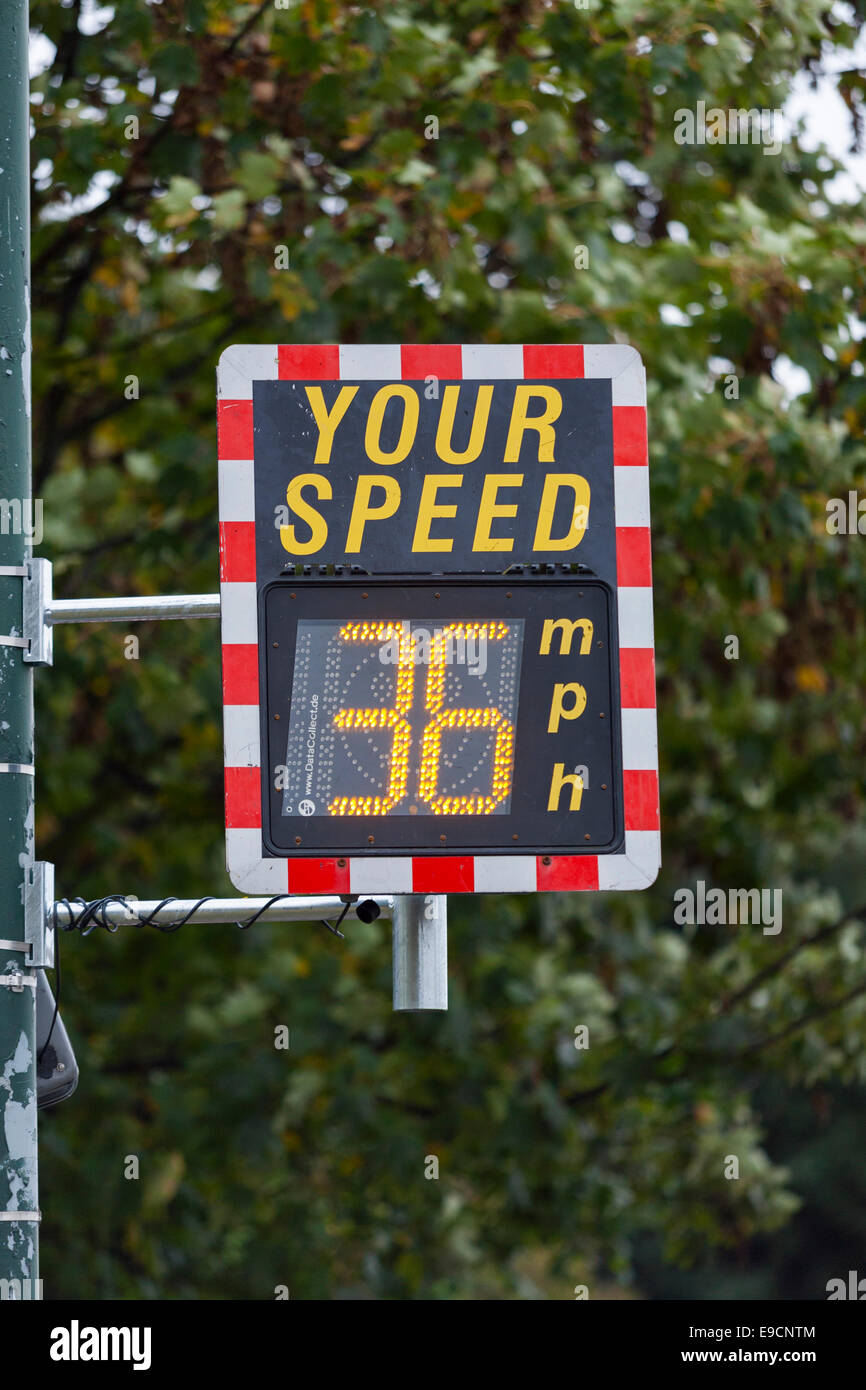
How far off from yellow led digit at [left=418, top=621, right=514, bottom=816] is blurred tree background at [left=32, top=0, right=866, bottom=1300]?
12.4 ft

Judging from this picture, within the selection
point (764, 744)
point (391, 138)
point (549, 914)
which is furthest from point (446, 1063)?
point (391, 138)

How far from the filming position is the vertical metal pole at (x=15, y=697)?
11.9 feet

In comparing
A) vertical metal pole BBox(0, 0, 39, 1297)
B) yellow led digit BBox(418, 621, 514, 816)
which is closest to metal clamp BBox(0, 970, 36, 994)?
vertical metal pole BBox(0, 0, 39, 1297)

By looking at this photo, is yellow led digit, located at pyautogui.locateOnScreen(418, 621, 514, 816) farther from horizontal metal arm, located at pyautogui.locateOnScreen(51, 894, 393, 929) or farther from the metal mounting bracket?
the metal mounting bracket

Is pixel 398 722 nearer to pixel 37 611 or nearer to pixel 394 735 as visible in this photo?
pixel 394 735

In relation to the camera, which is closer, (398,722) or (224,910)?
(398,722)

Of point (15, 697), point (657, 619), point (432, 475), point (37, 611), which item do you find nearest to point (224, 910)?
point (15, 697)

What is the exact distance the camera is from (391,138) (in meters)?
7.18

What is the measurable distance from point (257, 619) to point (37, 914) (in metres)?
0.73

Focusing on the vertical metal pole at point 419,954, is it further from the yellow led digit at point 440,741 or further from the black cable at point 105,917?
the yellow led digit at point 440,741

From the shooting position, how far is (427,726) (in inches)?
144

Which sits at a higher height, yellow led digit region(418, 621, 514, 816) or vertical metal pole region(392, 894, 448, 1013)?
yellow led digit region(418, 621, 514, 816)

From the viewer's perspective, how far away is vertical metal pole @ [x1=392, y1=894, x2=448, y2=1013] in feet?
12.5
